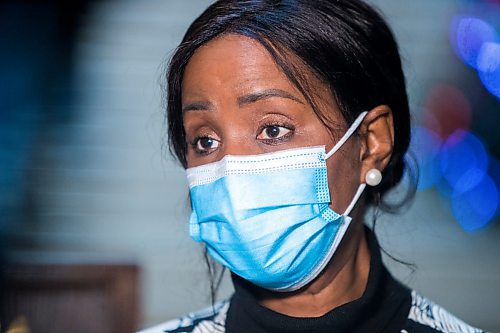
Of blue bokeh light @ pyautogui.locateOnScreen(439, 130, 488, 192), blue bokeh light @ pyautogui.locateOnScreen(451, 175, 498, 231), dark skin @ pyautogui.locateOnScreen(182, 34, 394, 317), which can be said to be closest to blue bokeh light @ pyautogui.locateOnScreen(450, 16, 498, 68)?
blue bokeh light @ pyautogui.locateOnScreen(439, 130, 488, 192)

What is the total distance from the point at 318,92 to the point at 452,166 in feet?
11.4

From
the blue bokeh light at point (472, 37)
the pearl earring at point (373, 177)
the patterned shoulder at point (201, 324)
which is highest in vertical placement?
the pearl earring at point (373, 177)

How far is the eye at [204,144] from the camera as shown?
96.4 inches

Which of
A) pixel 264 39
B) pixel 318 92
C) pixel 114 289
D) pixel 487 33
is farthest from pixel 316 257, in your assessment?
pixel 487 33

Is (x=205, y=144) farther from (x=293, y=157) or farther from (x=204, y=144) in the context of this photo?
(x=293, y=157)

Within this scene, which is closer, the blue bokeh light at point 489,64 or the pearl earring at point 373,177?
the pearl earring at point 373,177

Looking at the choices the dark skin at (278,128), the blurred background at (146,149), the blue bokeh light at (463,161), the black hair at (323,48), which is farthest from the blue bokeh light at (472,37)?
the dark skin at (278,128)

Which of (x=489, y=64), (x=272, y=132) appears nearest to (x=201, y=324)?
(x=272, y=132)

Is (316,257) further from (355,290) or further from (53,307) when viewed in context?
(53,307)

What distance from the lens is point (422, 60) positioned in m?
5.61

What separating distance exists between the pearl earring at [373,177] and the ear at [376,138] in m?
0.02

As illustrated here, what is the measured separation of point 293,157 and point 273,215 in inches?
6.4

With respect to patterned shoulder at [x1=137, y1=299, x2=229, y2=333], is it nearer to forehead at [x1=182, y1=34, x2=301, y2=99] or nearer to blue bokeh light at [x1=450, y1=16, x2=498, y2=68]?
forehead at [x1=182, y1=34, x2=301, y2=99]

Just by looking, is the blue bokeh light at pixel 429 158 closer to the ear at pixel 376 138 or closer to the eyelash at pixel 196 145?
the ear at pixel 376 138
